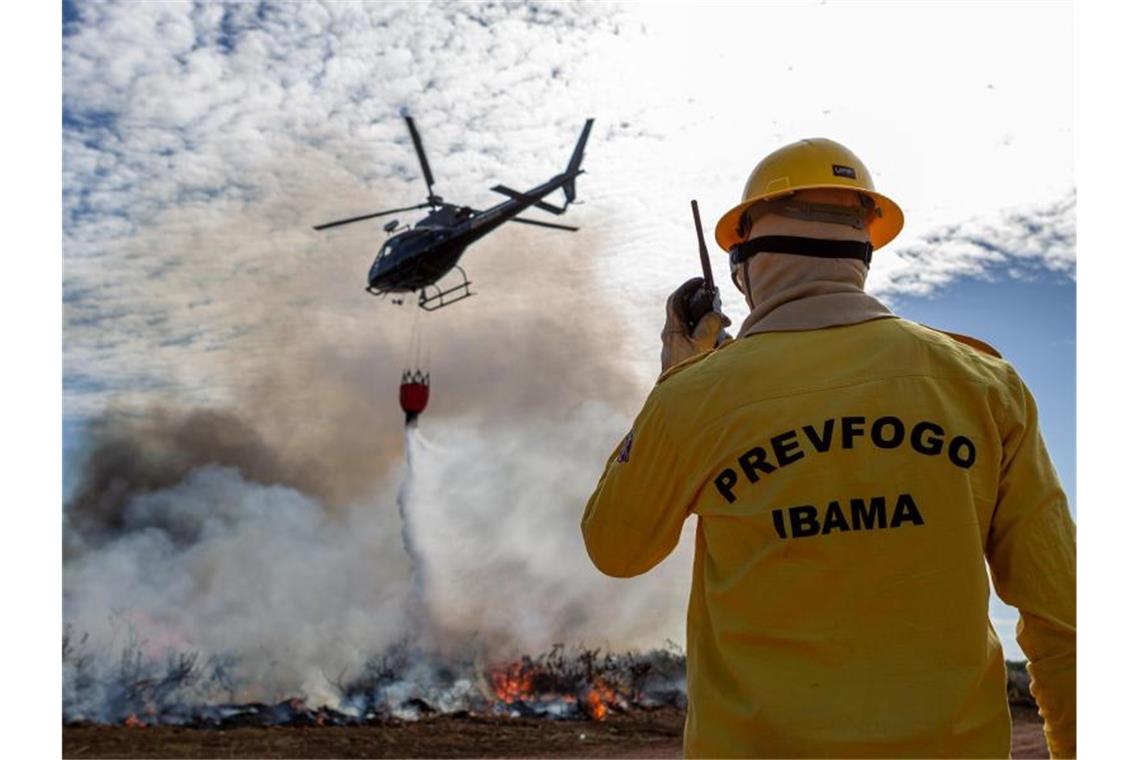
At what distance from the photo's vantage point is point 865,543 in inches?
76.7

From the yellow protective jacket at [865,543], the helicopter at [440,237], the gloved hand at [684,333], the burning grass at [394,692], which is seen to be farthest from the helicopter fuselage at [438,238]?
the yellow protective jacket at [865,543]

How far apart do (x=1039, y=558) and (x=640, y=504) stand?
2.63ft

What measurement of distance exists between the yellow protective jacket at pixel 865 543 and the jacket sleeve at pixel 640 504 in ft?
0.04

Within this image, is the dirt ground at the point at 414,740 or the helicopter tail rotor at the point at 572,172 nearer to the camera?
the dirt ground at the point at 414,740

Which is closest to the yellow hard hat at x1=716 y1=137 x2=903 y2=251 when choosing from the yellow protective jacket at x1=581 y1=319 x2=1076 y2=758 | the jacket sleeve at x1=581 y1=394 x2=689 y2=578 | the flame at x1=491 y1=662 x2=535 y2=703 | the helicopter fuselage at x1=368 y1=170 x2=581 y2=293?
the yellow protective jacket at x1=581 y1=319 x2=1076 y2=758

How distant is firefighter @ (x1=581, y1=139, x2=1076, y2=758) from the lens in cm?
192

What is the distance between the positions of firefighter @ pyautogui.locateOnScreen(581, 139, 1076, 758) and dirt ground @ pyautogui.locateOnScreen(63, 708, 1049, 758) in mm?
8666

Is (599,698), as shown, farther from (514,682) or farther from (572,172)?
(572,172)

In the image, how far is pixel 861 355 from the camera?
202 cm

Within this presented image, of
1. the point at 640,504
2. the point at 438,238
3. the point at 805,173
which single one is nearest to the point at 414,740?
the point at 438,238

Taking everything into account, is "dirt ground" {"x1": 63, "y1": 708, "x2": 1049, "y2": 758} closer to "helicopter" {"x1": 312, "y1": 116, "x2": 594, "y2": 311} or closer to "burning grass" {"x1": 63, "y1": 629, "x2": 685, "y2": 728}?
"burning grass" {"x1": 63, "y1": 629, "x2": 685, "y2": 728}

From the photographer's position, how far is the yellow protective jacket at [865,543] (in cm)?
192

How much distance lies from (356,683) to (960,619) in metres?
13.7

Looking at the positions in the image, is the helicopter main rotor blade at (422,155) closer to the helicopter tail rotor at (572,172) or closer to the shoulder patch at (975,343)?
the helicopter tail rotor at (572,172)
